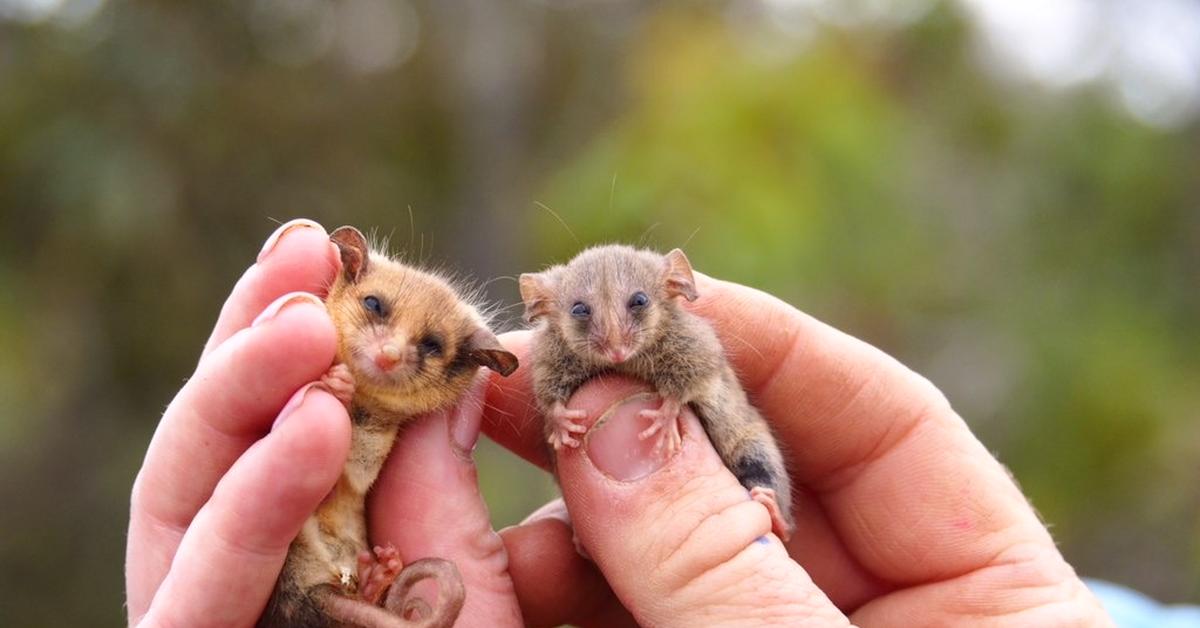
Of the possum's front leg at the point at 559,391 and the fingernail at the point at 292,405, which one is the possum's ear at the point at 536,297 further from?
the fingernail at the point at 292,405

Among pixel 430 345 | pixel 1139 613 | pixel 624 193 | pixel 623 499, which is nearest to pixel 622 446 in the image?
pixel 623 499

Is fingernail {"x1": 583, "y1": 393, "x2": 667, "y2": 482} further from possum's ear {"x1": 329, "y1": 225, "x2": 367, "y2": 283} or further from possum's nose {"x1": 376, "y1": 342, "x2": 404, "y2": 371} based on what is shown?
possum's ear {"x1": 329, "y1": 225, "x2": 367, "y2": 283}

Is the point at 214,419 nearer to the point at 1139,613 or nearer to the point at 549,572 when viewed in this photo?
the point at 549,572

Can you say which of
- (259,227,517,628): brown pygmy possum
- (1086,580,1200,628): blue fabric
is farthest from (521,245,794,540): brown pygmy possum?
(1086,580,1200,628): blue fabric

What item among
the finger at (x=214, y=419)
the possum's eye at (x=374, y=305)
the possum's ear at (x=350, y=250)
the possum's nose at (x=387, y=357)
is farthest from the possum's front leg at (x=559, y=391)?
the finger at (x=214, y=419)

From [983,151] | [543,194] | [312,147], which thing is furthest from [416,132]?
[983,151]
